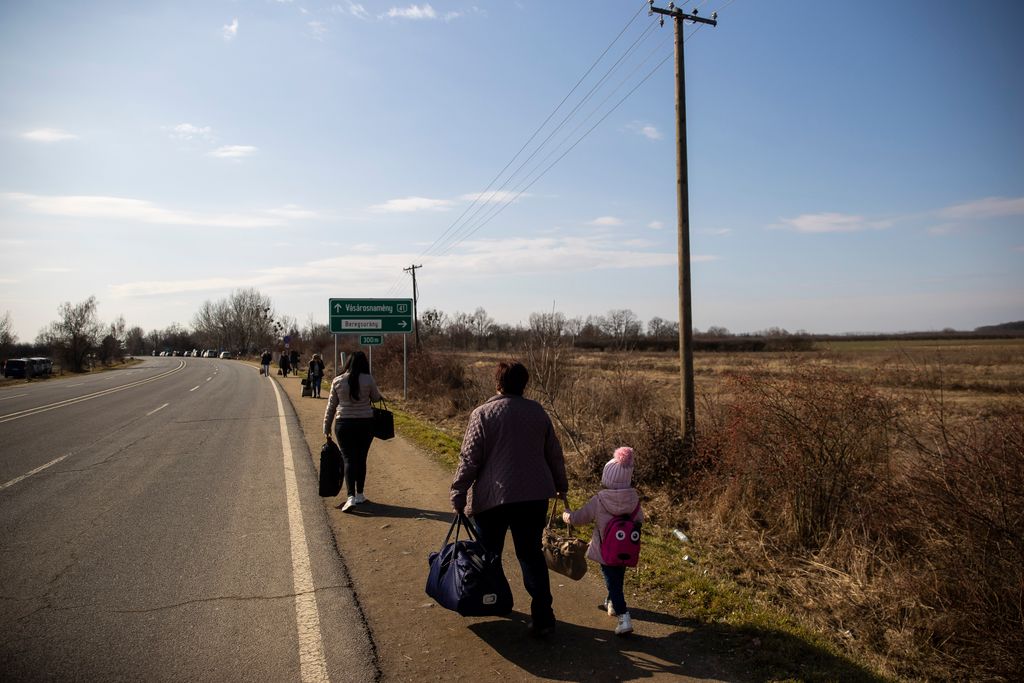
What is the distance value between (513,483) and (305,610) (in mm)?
1902

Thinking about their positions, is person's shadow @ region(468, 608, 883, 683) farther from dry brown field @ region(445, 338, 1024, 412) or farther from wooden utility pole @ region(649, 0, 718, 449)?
wooden utility pole @ region(649, 0, 718, 449)

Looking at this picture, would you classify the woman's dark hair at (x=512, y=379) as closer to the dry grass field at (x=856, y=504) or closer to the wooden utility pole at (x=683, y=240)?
the dry grass field at (x=856, y=504)

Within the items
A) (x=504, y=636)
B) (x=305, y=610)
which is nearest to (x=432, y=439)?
(x=305, y=610)

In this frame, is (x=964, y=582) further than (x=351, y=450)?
No

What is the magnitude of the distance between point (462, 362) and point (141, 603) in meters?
19.2

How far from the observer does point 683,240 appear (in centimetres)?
1018

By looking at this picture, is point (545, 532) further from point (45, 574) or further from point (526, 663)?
point (45, 574)

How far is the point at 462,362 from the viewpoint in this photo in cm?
2395

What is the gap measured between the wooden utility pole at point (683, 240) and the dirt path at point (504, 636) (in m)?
4.57

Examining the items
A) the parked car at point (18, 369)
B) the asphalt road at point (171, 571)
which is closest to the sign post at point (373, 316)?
the asphalt road at point (171, 571)

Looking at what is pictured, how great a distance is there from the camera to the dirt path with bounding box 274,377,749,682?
393 centimetres

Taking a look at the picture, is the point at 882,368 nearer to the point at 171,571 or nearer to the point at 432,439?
the point at 171,571

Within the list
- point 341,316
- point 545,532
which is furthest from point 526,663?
point 341,316

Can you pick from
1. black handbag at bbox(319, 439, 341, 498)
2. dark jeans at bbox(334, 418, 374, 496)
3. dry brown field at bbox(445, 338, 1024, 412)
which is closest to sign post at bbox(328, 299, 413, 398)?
dry brown field at bbox(445, 338, 1024, 412)
